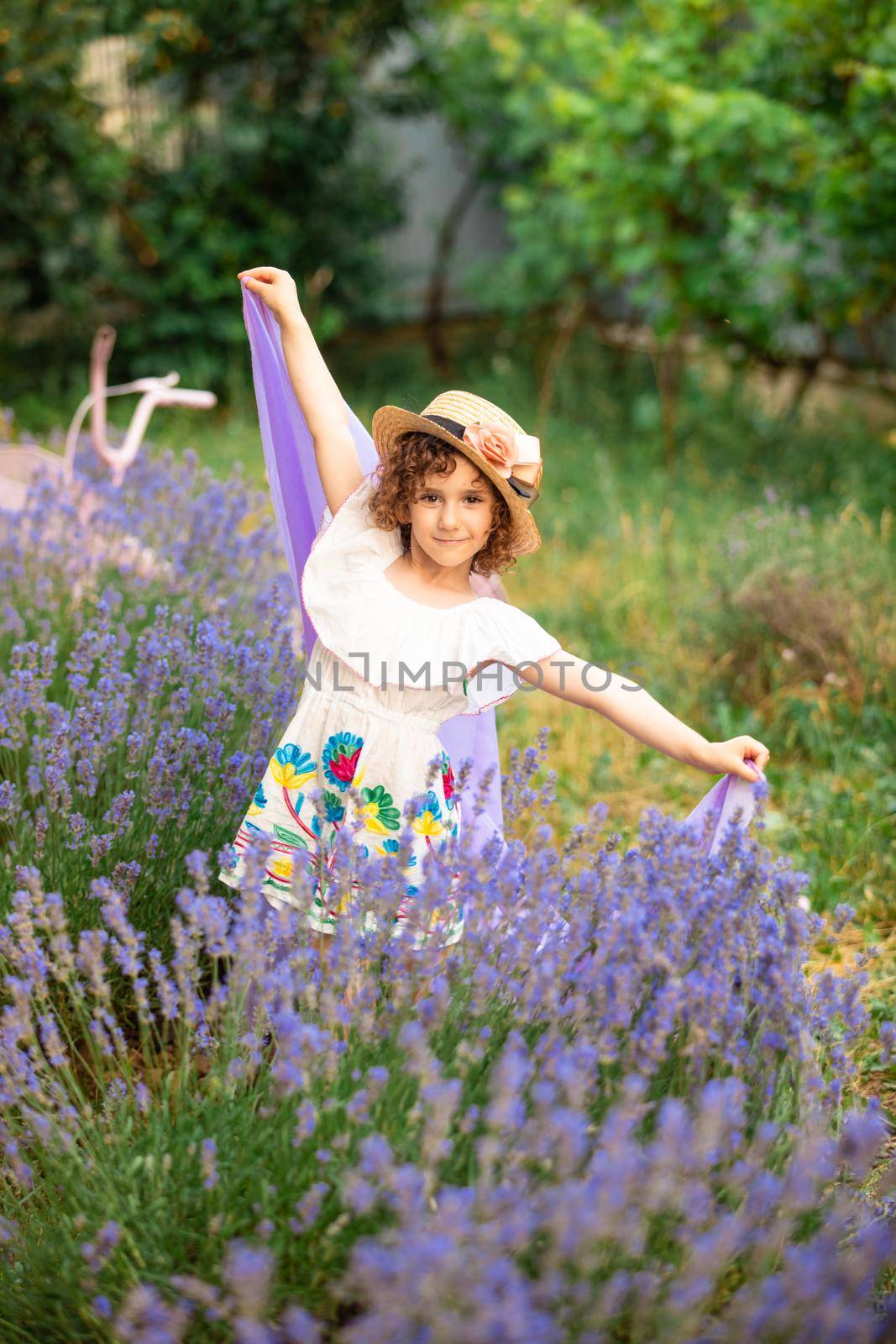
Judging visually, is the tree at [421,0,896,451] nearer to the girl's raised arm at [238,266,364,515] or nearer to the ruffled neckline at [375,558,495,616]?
the girl's raised arm at [238,266,364,515]

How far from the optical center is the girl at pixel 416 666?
6.31 ft

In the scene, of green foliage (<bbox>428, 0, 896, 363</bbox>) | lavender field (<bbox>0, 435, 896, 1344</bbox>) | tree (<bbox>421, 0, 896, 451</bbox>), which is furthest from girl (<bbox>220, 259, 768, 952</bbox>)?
green foliage (<bbox>428, 0, 896, 363</bbox>)

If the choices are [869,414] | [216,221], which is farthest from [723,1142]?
[216,221]

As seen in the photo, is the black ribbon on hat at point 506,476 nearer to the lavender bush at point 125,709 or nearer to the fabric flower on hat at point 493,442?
the fabric flower on hat at point 493,442

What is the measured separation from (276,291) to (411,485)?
0.41 meters

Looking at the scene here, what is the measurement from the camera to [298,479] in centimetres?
223

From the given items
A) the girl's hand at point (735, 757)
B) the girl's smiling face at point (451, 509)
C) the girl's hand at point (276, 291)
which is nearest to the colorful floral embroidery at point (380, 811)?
the girl's smiling face at point (451, 509)

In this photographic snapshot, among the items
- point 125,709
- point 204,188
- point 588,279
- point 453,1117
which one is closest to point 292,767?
point 125,709

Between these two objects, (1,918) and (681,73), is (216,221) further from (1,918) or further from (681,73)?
(1,918)

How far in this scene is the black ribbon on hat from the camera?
76.3 inches

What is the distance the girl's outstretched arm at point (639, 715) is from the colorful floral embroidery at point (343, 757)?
280 millimetres

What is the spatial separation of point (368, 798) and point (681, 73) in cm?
524

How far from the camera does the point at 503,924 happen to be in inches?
63.7

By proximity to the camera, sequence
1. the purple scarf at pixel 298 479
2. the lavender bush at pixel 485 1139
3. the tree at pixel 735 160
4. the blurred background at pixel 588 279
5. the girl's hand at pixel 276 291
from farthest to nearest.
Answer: the tree at pixel 735 160, the blurred background at pixel 588 279, the purple scarf at pixel 298 479, the girl's hand at pixel 276 291, the lavender bush at pixel 485 1139
